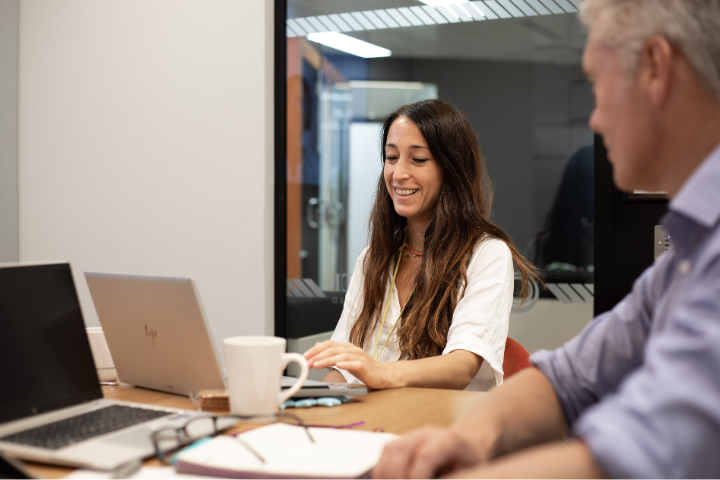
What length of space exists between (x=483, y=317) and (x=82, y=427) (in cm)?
101

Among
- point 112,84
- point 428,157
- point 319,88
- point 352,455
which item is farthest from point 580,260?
point 112,84

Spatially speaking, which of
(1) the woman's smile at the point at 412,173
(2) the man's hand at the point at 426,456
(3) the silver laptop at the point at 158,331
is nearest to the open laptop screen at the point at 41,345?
(3) the silver laptop at the point at 158,331

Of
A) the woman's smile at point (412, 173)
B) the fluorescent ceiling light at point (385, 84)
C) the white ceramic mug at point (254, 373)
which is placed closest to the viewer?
the white ceramic mug at point (254, 373)

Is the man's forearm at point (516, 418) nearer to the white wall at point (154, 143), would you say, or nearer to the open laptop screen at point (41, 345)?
the open laptop screen at point (41, 345)

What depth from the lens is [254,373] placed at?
42.3 inches

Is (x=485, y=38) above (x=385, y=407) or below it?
above

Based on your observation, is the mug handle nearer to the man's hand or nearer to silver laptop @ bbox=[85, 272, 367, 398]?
silver laptop @ bbox=[85, 272, 367, 398]

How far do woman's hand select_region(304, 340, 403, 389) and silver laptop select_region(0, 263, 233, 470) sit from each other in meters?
0.32

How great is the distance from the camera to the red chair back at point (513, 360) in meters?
1.66

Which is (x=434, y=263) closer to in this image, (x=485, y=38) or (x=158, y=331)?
(x=158, y=331)

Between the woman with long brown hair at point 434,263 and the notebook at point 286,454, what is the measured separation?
0.64 meters

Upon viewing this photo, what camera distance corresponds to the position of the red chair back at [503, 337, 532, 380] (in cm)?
166

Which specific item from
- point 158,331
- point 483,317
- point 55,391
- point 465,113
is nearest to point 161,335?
point 158,331

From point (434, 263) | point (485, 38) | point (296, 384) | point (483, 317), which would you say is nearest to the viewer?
point (296, 384)
